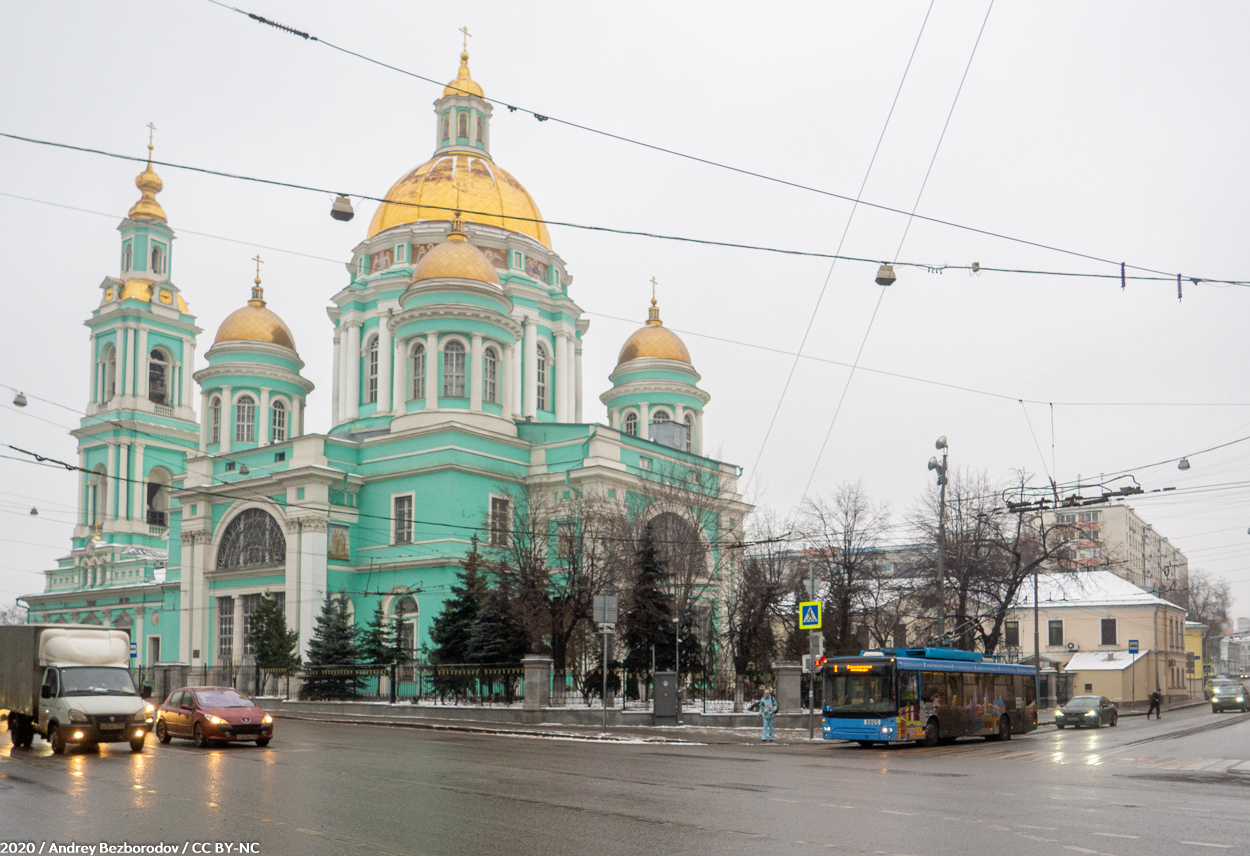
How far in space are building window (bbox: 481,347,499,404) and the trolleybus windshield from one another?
30.6 m

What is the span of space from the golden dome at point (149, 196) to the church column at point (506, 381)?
123 feet

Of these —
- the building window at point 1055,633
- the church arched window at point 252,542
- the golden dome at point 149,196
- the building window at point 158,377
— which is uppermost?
the golden dome at point 149,196

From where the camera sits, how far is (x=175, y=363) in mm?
80812

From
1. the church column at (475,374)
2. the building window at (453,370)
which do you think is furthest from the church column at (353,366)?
the church column at (475,374)

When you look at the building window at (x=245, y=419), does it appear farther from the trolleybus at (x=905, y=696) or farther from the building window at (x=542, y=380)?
the trolleybus at (x=905, y=696)

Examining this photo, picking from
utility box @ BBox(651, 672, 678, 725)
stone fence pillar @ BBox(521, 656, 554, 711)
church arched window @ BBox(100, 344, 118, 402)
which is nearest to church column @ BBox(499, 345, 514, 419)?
stone fence pillar @ BBox(521, 656, 554, 711)

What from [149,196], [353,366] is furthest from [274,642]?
[149,196]

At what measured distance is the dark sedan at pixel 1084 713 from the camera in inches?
1475

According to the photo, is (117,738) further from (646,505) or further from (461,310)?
(461,310)

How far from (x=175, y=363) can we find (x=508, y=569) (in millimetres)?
50421

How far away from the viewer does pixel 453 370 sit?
5419 centimetres

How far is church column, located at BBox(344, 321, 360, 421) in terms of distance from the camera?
204ft

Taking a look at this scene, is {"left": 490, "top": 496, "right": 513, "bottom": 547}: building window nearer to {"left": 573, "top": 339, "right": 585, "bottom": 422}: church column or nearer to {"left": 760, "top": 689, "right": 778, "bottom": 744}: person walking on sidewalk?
{"left": 573, "top": 339, "right": 585, "bottom": 422}: church column

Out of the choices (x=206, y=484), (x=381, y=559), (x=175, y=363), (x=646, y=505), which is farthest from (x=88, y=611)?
(x=646, y=505)
